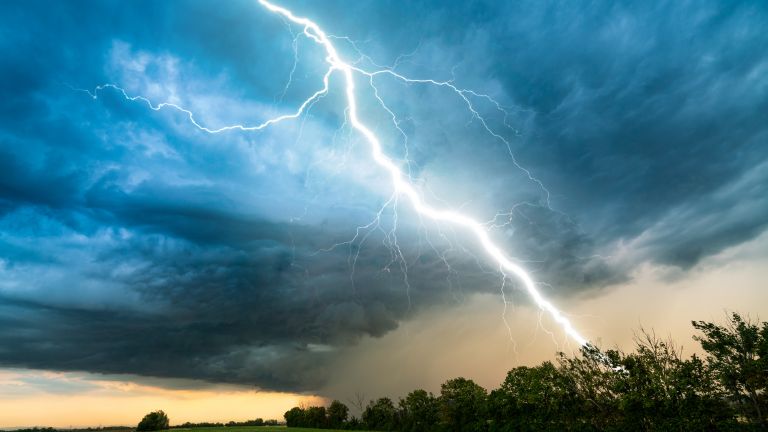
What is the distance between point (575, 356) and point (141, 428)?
259 ft

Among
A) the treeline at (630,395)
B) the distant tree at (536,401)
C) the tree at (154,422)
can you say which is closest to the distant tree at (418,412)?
the treeline at (630,395)

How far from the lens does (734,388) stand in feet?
103

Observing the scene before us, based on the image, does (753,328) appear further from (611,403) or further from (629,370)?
(611,403)

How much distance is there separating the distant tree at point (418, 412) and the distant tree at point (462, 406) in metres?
2.57

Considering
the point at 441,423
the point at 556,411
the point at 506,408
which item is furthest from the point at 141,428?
the point at 556,411

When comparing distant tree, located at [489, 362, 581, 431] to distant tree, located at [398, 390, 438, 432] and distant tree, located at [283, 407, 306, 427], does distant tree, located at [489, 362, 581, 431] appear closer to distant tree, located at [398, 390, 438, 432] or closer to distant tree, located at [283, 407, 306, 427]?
distant tree, located at [398, 390, 438, 432]

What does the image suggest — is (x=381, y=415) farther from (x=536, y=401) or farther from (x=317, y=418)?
(x=536, y=401)

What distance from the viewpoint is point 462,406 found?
50.8 metres

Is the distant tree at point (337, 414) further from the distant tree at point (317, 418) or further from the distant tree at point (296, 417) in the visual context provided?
the distant tree at point (296, 417)

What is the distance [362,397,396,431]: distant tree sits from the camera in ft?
206

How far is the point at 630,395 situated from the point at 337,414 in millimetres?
54200

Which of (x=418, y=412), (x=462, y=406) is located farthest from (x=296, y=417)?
(x=462, y=406)

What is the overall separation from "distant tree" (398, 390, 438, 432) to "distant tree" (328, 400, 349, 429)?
18551mm

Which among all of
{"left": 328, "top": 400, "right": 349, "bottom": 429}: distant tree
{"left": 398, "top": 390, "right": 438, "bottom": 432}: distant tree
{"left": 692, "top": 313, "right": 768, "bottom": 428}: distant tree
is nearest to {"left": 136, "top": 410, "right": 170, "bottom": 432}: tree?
{"left": 328, "top": 400, "right": 349, "bottom": 429}: distant tree
